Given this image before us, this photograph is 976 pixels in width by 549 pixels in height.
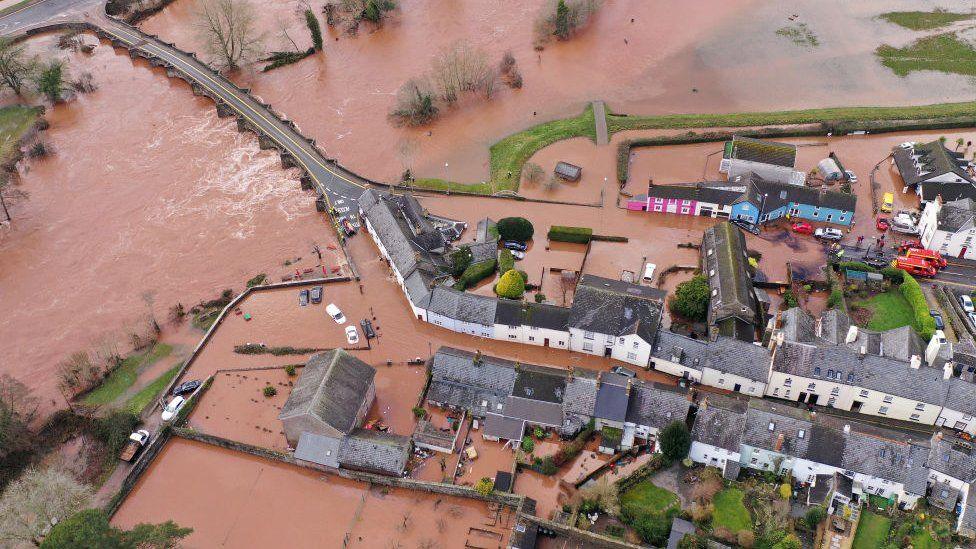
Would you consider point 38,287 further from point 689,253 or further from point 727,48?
point 727,48

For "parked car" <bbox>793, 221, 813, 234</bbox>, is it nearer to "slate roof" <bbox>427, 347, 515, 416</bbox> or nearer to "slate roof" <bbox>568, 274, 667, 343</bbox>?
"slate roof" <bbox>568, 274, 667, 343</bbox>

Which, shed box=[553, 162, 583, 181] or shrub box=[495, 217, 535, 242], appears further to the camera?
shed box=[553, 162, 583, 181]

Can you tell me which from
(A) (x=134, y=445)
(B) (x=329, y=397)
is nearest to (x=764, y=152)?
(B) (x=329, y=397)

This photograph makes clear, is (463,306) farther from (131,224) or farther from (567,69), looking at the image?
(567,69)

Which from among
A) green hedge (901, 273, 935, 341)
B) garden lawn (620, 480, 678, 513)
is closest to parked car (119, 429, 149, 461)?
garden lawn (620, 480, 678, 513)

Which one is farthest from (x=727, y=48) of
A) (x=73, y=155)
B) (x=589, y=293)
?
(x=73, y=155)
